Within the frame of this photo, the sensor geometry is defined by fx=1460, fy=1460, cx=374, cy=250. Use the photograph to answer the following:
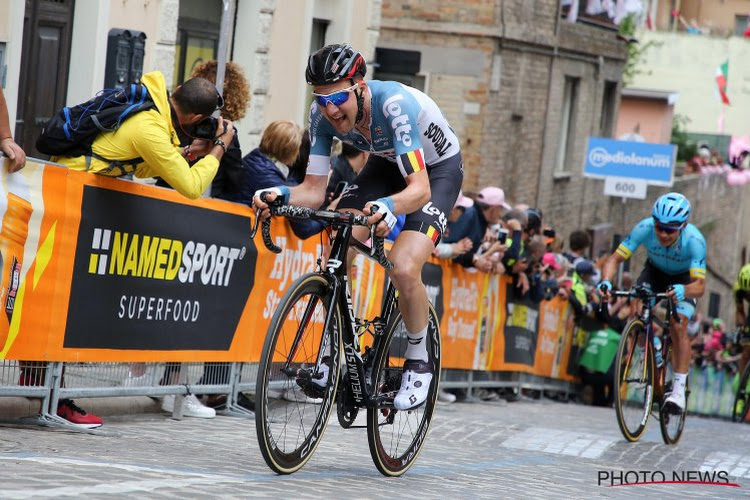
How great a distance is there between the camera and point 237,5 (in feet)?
57.9

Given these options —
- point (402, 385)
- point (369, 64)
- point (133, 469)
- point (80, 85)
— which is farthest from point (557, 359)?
point (133, 469)

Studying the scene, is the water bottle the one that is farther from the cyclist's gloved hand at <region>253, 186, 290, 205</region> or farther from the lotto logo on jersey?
the cyclist's gloved hand at <region>253, 186, 290, 205</region>

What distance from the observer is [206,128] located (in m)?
8.33

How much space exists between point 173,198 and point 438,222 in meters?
2.20

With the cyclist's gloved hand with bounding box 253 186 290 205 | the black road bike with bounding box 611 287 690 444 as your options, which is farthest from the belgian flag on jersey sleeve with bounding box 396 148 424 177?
the black road bike with bounding box 611 287 690 444

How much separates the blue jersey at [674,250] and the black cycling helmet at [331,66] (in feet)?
19.1

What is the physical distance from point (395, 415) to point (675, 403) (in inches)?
202

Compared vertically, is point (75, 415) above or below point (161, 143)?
below

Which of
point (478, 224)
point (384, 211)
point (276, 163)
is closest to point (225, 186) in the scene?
point (276, 163)

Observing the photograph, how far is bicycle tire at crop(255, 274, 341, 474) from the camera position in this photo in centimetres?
638

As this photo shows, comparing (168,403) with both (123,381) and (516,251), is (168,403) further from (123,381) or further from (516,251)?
(516,251)

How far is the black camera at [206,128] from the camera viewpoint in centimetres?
830

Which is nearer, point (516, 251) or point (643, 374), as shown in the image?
point (643, 374)

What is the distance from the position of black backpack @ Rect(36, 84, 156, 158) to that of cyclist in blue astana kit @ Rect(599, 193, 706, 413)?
4887 mm
